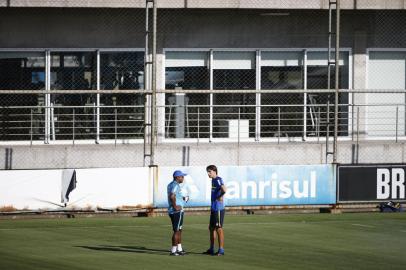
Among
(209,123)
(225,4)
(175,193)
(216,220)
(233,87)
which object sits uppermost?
(225,4)

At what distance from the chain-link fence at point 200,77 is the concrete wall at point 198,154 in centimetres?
3

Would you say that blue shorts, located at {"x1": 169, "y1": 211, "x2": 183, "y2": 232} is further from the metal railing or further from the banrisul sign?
the metal railing

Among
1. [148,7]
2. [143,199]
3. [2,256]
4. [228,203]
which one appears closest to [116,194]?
[143,199]

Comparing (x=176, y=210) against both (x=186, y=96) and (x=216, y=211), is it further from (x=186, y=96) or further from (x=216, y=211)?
(x=186, y=96)

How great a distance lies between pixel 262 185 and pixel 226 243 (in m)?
5.54

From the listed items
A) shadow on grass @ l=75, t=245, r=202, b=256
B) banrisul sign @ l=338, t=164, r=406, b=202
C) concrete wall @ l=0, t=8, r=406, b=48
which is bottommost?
shadow on grass @ l=75, t=245, r=202, b=256

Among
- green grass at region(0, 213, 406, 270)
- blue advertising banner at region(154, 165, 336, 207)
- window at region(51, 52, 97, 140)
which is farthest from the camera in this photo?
window at region(51, 52, 97, 140)

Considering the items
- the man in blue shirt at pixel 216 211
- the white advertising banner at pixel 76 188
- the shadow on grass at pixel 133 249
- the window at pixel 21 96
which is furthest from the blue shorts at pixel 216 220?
the window at pixel 21 96

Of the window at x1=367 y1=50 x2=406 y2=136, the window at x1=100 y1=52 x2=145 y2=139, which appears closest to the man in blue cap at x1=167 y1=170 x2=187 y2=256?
the window at x1=100 y1=52 x2=145 y2=139

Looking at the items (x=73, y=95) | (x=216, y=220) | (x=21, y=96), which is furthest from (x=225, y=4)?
(x=216, y=220)

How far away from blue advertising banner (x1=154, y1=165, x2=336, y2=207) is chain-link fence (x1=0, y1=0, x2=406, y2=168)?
112 cm

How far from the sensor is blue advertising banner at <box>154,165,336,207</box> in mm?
24266

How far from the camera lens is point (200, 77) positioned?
28.6 metres

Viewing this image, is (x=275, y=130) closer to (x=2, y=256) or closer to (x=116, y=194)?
(x=116, y=194)
